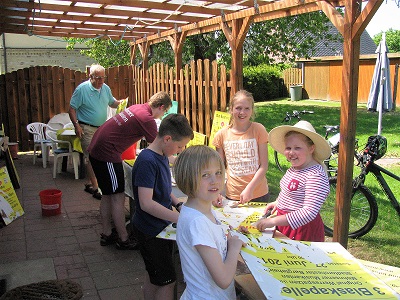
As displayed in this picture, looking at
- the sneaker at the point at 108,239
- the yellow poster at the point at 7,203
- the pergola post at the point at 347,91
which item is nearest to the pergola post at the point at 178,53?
the yellow poster at the point at 7,203

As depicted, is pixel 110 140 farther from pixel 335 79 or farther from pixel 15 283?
pixel 335 79

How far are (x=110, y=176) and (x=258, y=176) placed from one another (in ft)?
5.62

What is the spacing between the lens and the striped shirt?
2492 mm

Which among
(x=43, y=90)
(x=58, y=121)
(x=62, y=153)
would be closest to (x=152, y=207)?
(x=62, y=153)

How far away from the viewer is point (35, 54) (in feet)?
100

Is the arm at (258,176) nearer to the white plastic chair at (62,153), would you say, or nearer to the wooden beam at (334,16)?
the wooden beam at (334,16)

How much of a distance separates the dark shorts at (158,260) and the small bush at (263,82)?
21101mm

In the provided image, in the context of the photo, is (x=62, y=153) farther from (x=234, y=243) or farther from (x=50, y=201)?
(x=234, y=243)

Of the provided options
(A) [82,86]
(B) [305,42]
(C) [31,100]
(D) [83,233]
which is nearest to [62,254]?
(D) [83,233]

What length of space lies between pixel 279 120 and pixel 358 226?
35.0 ft

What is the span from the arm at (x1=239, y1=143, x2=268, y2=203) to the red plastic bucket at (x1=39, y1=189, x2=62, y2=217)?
3254 mm

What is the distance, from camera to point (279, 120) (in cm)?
1557

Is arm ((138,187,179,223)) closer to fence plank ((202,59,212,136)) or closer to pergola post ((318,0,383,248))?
pergola post ((318,0,383,248))

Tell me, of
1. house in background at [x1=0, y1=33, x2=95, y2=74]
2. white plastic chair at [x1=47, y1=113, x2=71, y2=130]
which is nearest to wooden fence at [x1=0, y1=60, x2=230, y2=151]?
white plastic chair at [x1=47, y1=113, x2=71, y2=130]
